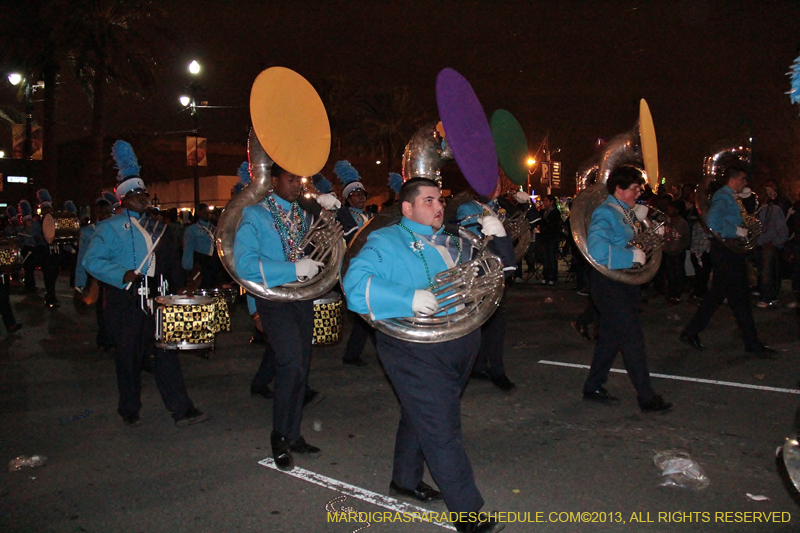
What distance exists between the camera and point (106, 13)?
21688 millimetres

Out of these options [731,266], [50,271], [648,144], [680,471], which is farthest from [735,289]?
[50,271]

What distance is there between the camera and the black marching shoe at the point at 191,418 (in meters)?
5.47

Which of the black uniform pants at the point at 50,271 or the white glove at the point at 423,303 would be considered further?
the black uniform pants at the point at 50,271

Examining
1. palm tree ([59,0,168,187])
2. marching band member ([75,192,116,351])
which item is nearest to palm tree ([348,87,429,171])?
palm tree ([59,0,168,187])

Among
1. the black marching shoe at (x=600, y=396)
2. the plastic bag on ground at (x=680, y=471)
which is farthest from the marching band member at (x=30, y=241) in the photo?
the plastic bag on ground at (x=680, y=471)

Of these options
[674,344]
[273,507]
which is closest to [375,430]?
[273,507]

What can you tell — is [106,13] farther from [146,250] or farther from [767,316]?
[767,316]

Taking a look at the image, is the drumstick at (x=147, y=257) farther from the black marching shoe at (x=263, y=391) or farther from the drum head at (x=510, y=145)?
the drum head at (x=510, y=145)

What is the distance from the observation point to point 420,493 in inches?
158

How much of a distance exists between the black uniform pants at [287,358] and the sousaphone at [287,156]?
0.12m

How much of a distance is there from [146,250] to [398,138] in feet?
109

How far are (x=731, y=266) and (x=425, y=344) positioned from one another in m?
5.37

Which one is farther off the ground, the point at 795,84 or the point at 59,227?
the point at 795,84

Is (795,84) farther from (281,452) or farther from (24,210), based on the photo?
(24,210)
